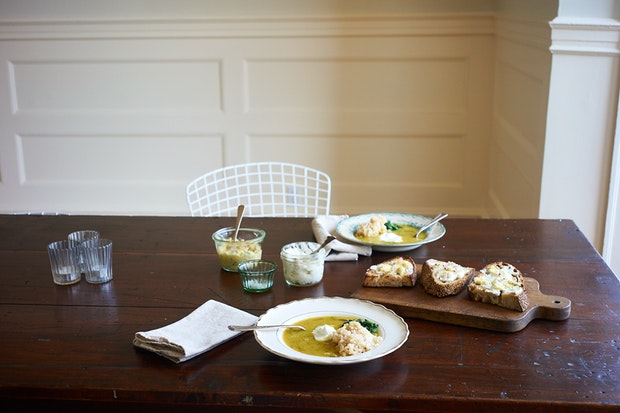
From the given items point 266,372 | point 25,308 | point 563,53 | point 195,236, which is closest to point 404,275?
point 266,372

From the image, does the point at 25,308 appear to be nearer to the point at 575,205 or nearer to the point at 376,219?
the point at 376,219

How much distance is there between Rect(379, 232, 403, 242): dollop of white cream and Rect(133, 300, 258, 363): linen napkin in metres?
0.55

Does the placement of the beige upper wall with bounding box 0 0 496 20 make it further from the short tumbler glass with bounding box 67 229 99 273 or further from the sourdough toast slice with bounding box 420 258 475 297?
the sourdough toast slice with bounding box 420 258 475 297

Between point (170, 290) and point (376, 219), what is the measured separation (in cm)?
63

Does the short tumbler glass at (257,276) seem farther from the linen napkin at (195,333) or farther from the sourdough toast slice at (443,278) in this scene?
the sourdough toast slice at (443,278)

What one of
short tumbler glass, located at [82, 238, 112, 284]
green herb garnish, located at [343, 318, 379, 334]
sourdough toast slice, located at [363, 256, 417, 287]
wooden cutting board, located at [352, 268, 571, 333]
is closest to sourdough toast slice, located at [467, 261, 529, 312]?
wooden cutting board, located at [352, 268, 571, 333]

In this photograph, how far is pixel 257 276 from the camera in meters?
1.58

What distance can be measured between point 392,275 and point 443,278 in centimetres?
11

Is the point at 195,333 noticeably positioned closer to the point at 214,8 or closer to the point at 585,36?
the point at 585,36

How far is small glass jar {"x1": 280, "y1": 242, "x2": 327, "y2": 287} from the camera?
160 cm

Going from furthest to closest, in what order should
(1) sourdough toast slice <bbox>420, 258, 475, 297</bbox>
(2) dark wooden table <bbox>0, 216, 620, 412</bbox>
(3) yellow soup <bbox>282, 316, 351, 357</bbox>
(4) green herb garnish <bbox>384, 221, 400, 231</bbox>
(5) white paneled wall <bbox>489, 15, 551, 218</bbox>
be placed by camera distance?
(5) white paneled wall <bbox>489, 15, 551, 218</bbox>, (4) green herb garnish <bbox>384, 221, 400, 231</bbox>, (1) sourdough toast slice <bbox>420, 258, 475, 297</bbox>, (3) yellow soup <bbox>282, 316, 351, 357</bbox>, (2) dark wooden table <bbox>0, 216, 620, 412</bbox>

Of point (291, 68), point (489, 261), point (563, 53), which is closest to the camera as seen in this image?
point (489, 261)

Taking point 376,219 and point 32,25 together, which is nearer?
point 376,219

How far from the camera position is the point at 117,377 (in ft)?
4.03
